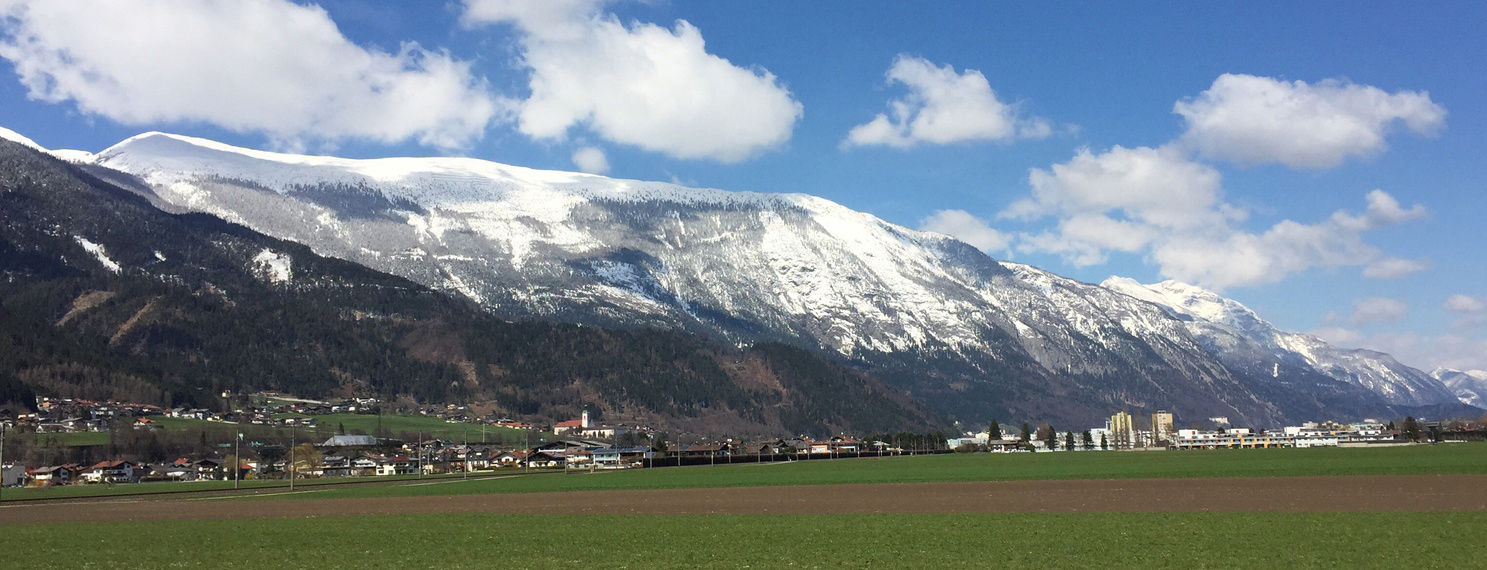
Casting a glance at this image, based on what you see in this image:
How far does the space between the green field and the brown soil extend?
26.0ft

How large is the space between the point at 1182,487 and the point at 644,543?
2144 inches

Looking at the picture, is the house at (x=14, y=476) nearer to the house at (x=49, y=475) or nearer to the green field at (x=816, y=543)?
the house at (x=49, y=475)

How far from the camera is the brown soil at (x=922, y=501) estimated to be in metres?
67.7

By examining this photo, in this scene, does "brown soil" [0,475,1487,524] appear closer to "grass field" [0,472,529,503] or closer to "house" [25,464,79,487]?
"grass field" [0,472,529,503]

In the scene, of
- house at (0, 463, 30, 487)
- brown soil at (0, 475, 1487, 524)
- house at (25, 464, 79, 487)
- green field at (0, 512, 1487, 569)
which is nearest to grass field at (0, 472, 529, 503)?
house at (0, 463, 30, 487)

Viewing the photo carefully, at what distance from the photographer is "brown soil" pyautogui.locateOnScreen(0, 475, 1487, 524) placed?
6769cm

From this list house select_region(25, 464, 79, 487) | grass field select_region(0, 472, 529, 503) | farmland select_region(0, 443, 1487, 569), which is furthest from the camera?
house select_region(25, 464, 79, 487)

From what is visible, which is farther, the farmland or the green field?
the farmland

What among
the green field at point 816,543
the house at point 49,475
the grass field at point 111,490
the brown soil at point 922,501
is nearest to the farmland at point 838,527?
the green field at point 816,543

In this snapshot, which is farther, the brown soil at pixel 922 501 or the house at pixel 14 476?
the house at pixel 14 476

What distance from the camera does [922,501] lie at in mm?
81250

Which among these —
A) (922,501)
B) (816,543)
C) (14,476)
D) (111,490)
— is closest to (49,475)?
(14,476)

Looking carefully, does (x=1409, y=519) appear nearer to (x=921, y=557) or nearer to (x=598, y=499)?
(x=921, y=557)

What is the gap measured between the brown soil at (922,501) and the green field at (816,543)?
7914 millimetres
